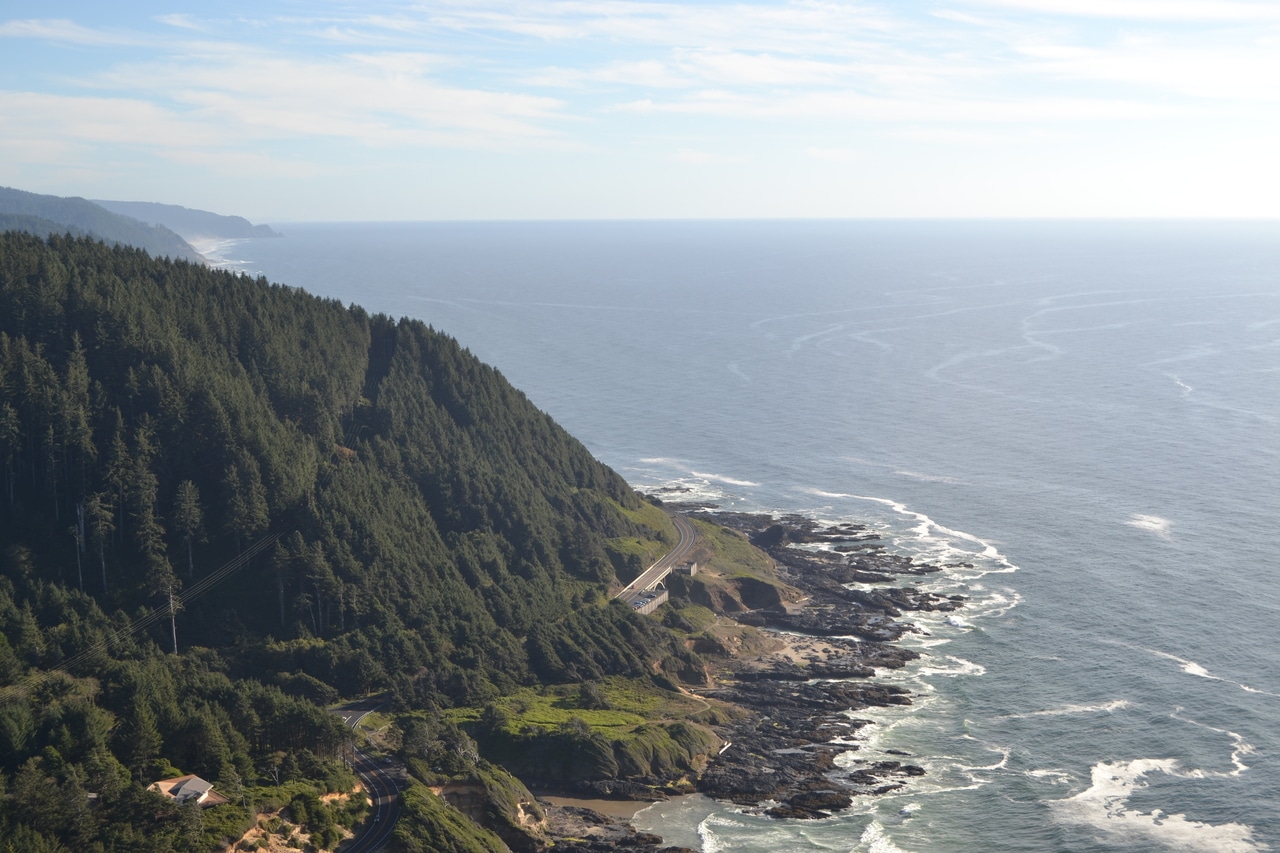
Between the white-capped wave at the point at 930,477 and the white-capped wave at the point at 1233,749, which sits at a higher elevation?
the white-capped wave at the point at 930,477

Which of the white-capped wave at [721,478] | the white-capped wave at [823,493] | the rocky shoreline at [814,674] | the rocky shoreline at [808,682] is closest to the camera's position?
the rocky shoreline at [808,682]

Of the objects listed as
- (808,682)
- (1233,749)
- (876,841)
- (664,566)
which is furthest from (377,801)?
(1233,749)

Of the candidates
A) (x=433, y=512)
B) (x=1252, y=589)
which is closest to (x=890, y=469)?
(x=1252, y=589)

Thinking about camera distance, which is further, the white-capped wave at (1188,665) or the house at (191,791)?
the white-capped wave at (1188,665)

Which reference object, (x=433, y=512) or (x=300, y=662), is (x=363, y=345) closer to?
(x=433, y=512)

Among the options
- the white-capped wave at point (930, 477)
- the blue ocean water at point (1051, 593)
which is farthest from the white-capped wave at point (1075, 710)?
the white-capped wave at point (930, 477)

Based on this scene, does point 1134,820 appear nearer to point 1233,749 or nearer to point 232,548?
point 1233,749

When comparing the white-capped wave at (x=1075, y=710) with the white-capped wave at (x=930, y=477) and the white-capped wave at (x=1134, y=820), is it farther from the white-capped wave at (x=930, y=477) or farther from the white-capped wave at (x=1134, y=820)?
the white-capped wave at (x=930, y=477)
